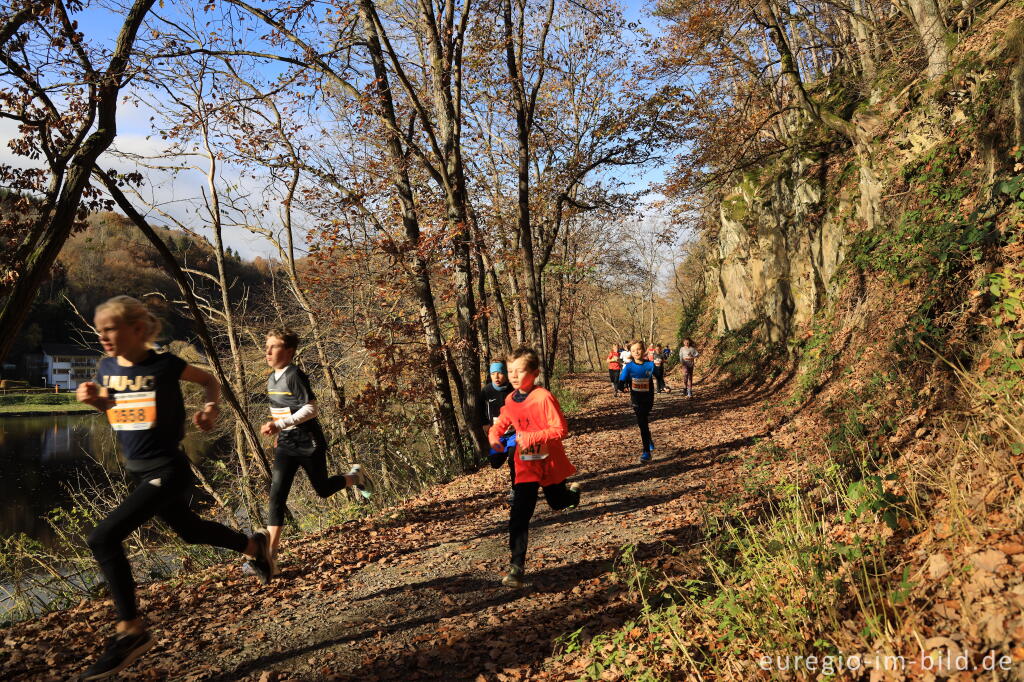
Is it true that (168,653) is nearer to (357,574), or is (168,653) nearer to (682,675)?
(357,574)

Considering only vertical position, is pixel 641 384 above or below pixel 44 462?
above

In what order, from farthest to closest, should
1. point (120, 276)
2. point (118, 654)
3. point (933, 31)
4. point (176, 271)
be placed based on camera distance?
point (120, 276), point (933, 31), point (176, 271), point (118, 654)

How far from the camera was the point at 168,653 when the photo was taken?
14.0 ft

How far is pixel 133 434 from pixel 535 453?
112 inches

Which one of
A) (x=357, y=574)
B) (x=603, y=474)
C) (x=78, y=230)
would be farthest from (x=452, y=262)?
(x=357, y=574)

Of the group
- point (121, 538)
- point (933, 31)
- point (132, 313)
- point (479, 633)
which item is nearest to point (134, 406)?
point (132, 313)

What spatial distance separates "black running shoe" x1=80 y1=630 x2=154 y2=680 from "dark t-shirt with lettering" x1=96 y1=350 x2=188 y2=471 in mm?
1006

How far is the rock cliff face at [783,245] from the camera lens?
14.4 meters

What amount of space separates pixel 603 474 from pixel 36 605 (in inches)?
286

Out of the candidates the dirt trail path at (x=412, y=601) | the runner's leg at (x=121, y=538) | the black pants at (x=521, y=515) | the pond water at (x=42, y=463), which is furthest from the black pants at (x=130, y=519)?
the pond water at (x=42, y=463)

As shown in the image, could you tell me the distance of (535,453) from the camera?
4.85 metres

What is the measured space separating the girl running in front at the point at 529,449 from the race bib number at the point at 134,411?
99.1 inches

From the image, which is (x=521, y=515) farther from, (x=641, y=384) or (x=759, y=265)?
(x=759, y=265)

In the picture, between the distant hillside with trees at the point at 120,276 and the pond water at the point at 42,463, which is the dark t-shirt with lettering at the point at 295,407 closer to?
the distant hillside with trees at the point at 120,276
